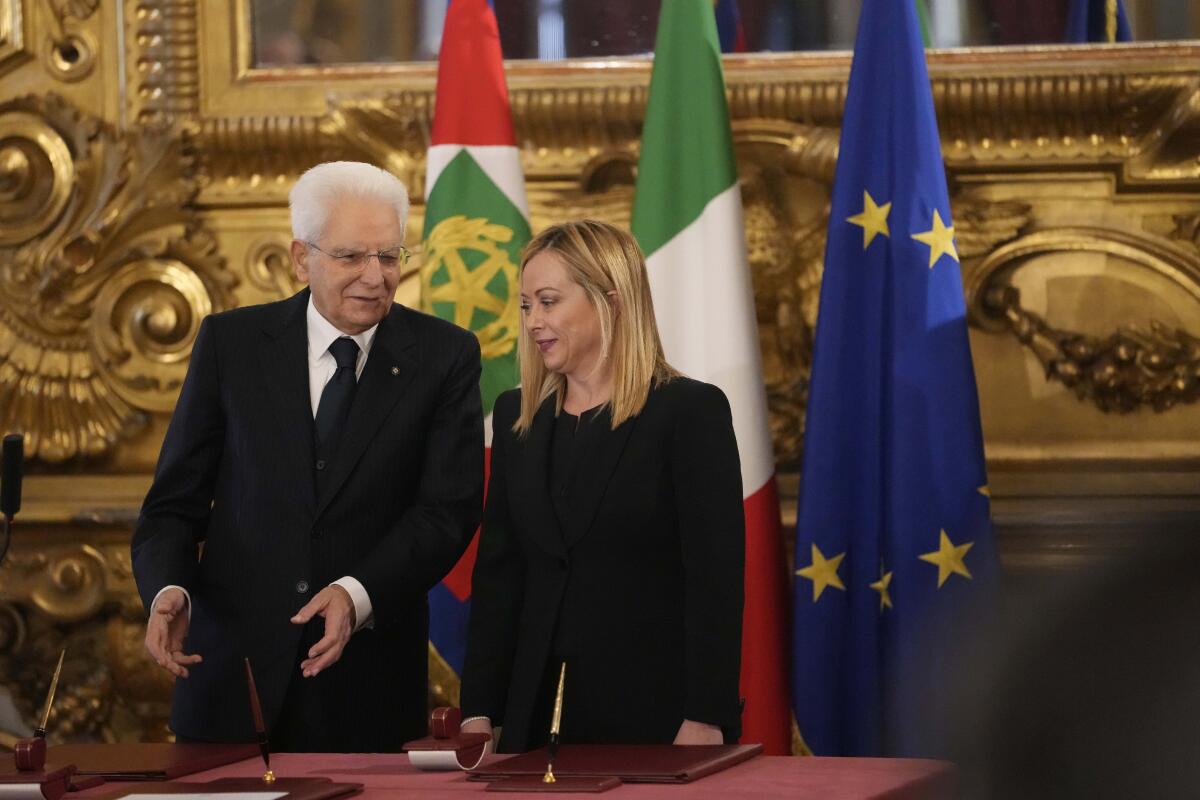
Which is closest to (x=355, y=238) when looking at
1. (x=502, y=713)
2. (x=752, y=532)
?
(x=502, y=713)

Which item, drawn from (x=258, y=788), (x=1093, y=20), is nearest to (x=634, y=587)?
(x=258, y=788)

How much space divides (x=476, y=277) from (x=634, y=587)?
1.47 metres

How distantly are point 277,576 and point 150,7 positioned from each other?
7.14ft

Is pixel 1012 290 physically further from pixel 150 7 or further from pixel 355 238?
pixel 150 7

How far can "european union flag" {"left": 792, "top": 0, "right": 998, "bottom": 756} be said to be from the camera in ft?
10.9

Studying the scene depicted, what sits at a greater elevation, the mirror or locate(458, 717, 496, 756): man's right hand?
the mirror

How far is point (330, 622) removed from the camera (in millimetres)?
2281

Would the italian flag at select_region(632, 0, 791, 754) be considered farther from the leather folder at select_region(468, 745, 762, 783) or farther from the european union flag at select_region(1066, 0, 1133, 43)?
the leather folder at select_region(468, 745, 762, 783)

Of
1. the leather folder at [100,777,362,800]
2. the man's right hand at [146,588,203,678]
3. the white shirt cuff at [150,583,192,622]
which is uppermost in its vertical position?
the white shirt cuff at [150,583,192,622]

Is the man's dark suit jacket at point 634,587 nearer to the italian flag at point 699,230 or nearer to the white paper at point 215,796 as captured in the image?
the white paper at point 215,796

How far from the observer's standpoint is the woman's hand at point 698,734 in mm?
2283

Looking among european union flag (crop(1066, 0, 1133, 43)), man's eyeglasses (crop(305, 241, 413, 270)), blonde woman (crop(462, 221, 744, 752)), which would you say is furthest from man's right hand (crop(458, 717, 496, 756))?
european union flag (crop(1066, 0, 1133, 43))

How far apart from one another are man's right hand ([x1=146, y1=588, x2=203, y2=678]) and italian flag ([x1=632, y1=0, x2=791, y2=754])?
1.48 m

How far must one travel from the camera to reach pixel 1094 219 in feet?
12.4
